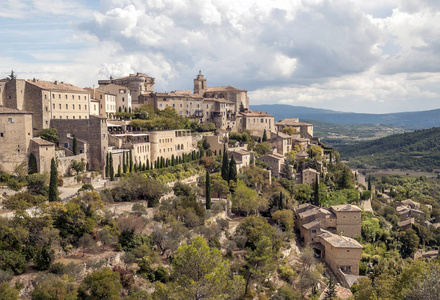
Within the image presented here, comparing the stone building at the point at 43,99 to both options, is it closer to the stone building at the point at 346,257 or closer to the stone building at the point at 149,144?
the stone building at the point at 149,144

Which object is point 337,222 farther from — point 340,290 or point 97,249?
point 97,249

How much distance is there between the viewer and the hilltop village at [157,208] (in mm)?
26500

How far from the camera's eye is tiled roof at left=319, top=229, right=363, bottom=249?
40.9 m

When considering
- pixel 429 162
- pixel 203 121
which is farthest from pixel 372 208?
pixel 429 162

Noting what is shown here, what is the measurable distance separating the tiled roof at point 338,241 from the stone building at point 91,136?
84.2ft

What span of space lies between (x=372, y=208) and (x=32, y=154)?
54.5 meters

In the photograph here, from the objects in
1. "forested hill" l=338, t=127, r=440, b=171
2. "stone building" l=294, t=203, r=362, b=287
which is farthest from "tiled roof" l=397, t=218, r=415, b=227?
"forested hill" l=338, t=127, r=440, b=171

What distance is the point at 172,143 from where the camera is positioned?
55.5 meters

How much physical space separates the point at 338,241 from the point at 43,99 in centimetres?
3598

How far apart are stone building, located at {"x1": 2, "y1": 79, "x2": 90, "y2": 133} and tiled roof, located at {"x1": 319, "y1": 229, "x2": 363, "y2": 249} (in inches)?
1307

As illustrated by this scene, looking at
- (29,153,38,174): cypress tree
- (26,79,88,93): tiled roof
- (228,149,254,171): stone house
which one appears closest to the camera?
(29,153,38,174): cypress tree

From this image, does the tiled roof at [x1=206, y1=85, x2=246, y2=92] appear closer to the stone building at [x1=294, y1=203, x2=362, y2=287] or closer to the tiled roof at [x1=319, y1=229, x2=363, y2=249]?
the stone building at [x1=294, y1=203, x2=362, y2=287]

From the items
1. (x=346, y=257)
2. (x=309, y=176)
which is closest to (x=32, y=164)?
(x=346, y=257)

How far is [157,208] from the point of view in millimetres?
37875
